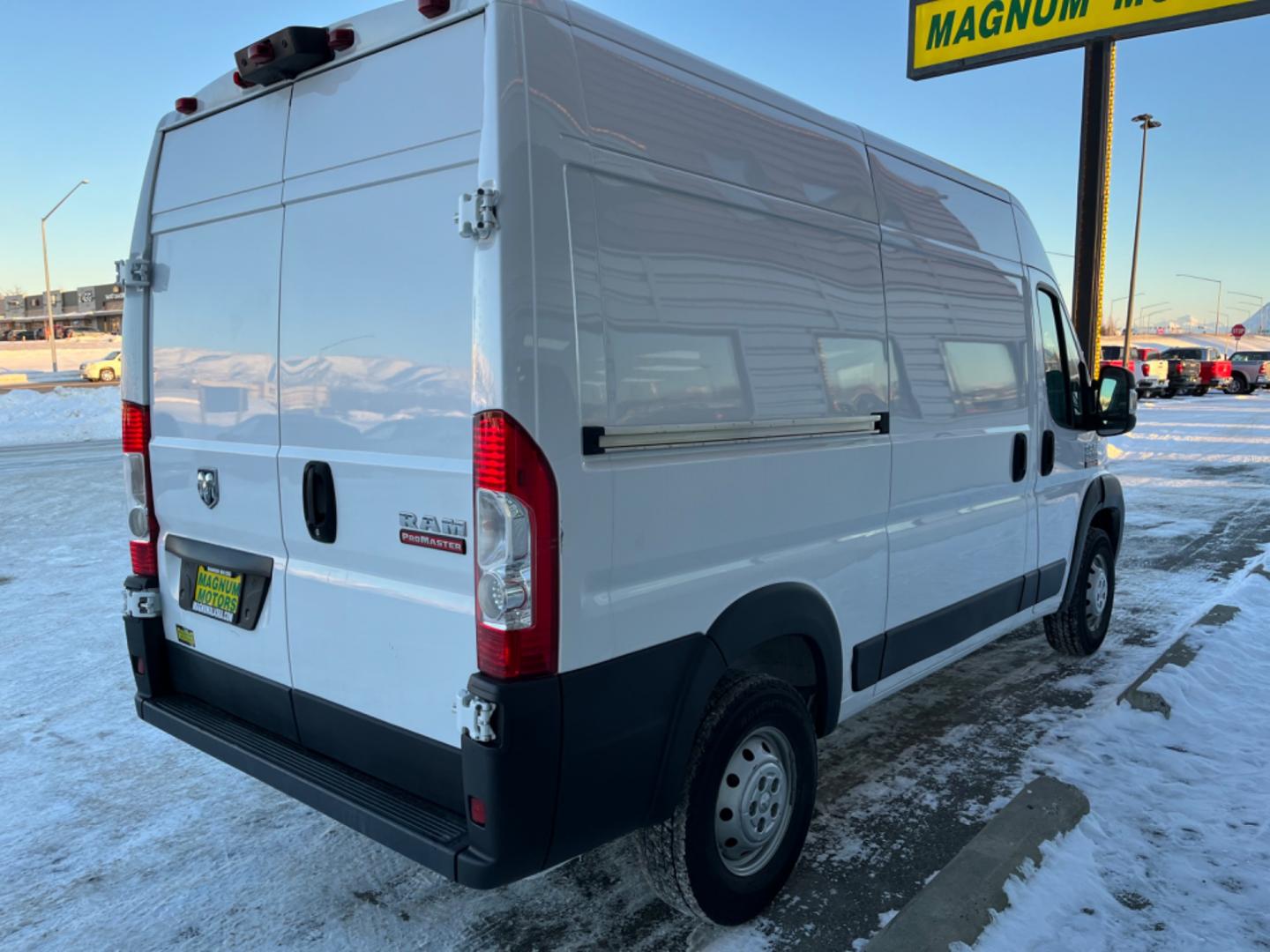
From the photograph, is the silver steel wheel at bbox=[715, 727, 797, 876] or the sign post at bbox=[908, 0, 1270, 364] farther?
the sign post at bbox=[908, 0, 1270, 364]

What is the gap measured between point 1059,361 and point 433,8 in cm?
385

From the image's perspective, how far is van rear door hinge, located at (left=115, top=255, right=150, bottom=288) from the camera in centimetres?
340

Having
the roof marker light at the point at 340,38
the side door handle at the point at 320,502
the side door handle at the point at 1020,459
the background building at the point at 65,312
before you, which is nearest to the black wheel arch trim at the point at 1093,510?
the side door handle at the point at 1020,459

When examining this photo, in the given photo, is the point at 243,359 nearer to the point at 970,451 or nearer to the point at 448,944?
the point at 448,944

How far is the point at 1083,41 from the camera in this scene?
1162cm

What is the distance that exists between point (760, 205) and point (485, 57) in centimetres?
102

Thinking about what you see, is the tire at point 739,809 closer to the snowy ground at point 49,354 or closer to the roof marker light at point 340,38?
the roof marker light at point 340,38

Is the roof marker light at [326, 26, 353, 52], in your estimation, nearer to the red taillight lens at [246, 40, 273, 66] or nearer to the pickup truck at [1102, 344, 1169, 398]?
the red taillight lens at [246, 40, 273, 66]

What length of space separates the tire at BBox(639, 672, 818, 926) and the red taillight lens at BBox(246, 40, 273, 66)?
2.37 meters

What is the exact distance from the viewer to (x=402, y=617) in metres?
2.54

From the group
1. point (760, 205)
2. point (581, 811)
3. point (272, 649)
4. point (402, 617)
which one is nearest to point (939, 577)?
point (760, 205)

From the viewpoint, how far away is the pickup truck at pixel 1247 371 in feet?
130

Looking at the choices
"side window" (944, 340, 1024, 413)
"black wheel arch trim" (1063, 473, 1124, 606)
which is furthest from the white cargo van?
"black wheel arch trim" (1063, 473, 1124, 606)

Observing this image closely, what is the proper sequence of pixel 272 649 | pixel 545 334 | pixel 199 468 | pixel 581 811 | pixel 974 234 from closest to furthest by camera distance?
pixel 545 334, pixel 581 811, pixel 272 649, pixel 199 468, pixel 974 234
